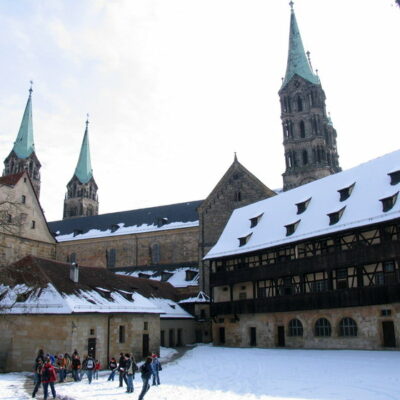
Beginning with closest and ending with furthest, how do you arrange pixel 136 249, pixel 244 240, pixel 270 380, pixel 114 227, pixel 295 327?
1. pixel 270 380
2. pixel 295 327
3. pixel 244 240
4. pixel 136 249
5. pixel 114 227

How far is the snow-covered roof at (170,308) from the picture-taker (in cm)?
4203

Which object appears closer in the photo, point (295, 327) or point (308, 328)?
point (308, 328)

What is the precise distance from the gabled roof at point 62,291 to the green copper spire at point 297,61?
44590 millimetres

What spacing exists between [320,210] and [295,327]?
9107mm

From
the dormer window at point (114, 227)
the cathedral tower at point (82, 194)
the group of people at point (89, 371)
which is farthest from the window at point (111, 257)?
the group of people at point (89, 371)

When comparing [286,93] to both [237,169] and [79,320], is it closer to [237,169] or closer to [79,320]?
[237,169]

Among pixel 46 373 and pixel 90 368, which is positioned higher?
pixel 46 373

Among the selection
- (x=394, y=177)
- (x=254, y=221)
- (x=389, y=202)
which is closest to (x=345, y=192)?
(x=394, y=177)

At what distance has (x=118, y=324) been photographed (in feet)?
102

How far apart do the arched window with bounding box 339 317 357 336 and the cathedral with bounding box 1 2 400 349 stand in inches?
2.5

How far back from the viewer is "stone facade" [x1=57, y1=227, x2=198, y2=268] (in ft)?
191

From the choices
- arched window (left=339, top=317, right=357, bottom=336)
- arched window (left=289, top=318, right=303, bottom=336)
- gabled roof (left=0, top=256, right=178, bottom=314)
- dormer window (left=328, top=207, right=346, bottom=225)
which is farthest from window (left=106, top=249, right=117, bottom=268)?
arched window (left=339, top=317, right=357, bottom=336)

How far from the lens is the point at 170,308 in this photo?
4362 cm

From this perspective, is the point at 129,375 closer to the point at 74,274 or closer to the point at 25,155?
the point at 74,274
